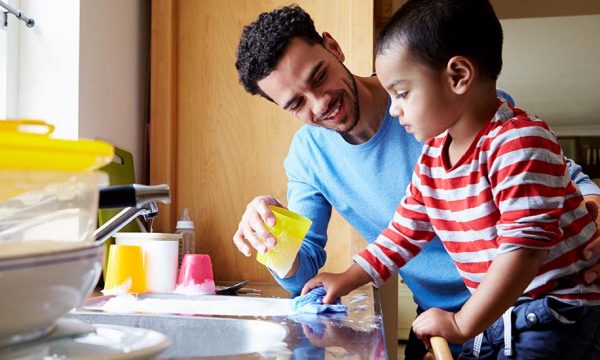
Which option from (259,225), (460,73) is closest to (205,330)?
(259,225)

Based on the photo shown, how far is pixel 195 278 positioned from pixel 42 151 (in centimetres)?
92

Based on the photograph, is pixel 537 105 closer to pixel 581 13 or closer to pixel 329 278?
pixel 581 13

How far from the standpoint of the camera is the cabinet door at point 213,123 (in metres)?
1.95

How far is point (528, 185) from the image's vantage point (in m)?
1.00

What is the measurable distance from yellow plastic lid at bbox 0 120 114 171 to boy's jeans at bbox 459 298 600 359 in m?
0.79

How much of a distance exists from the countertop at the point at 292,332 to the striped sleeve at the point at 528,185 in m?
0.26

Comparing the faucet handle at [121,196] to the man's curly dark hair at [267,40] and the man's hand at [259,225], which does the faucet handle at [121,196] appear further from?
the man's curly dark hair at [267,40]

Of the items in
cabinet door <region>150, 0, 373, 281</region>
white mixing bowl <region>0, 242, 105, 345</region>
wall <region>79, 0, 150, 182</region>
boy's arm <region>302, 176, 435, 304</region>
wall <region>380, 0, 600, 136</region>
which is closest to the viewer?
white mixing bowl <region>0, 242, 105, 345</region>

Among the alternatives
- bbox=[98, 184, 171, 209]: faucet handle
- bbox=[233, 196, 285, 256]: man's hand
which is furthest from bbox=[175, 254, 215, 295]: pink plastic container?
bbox=[98, 184, 171, 209]: faucet handle

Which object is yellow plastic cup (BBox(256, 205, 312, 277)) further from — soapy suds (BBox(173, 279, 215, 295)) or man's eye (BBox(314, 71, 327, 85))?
man's eye (BBox(314, 71, 327, 85))

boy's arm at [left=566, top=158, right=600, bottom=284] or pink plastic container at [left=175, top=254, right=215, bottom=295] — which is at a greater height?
boy's arm at [left=566, top=158, right=600, bottom=284]

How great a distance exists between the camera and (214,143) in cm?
199

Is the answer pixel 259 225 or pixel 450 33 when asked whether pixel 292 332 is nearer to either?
pixel 259 225

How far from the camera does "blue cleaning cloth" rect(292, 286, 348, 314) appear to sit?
100 cm
